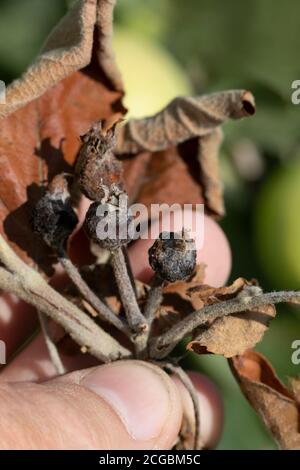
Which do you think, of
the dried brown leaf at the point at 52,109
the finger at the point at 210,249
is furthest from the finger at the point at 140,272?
the dried brown leaf at the point at 52,109

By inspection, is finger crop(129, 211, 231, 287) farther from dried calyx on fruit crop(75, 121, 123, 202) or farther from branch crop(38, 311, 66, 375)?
dried calyx on fruit crop(75, 121, 123, 202)

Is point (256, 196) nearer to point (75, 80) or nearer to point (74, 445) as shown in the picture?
point (75, 80)

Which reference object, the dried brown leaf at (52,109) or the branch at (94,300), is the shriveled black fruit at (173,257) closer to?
the branch at (94,300)

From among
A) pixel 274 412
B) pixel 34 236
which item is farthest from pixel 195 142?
pixel 274 412

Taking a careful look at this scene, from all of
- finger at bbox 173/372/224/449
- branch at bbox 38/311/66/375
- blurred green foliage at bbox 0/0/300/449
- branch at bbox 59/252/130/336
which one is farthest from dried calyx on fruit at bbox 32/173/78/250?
blurred green foliage at bbox 0/0/300/449

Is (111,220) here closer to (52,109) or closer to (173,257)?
(173,257)
